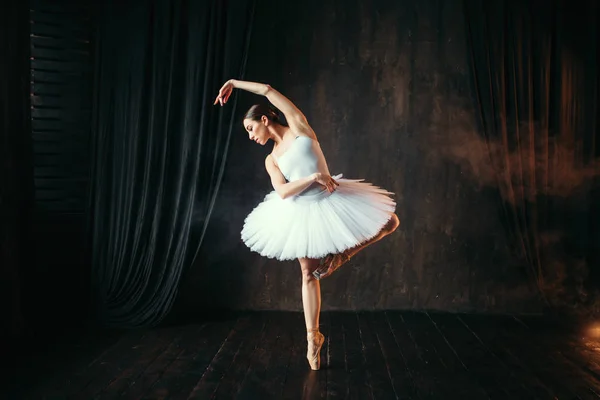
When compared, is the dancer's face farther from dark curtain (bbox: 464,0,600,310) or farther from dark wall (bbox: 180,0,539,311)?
dark curtain (bbox: 464,0,600,310)

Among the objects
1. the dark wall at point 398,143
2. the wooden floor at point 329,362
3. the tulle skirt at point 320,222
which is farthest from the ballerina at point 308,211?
the dark wall at point 398,143

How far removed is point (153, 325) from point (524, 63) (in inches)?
126

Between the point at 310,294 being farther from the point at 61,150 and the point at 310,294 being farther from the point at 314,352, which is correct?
the point at 61,150

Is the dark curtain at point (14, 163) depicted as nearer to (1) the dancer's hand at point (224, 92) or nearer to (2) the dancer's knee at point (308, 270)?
(1) the dancer's hand at point (224, 92)

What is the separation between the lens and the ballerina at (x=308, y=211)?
2.89 m

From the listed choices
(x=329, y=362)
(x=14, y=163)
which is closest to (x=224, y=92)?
(x=14, y=163)

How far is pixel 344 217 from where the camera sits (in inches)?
116

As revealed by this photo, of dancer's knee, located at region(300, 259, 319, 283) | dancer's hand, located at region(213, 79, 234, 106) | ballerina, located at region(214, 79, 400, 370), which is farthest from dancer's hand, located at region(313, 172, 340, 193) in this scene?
dancer's hand, located at region(213, 79, 234, 106)

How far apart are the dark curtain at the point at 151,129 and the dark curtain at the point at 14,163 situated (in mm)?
488

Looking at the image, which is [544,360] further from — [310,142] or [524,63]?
[524,63]

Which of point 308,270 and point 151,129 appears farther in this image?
point 151,129

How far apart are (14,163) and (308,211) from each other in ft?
6.05

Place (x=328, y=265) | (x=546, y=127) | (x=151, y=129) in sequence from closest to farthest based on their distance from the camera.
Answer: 1. (x=328, y=265)
2. (x=151, y=129)
3. (x=546, y=127)

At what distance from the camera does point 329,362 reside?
311 centimetres
